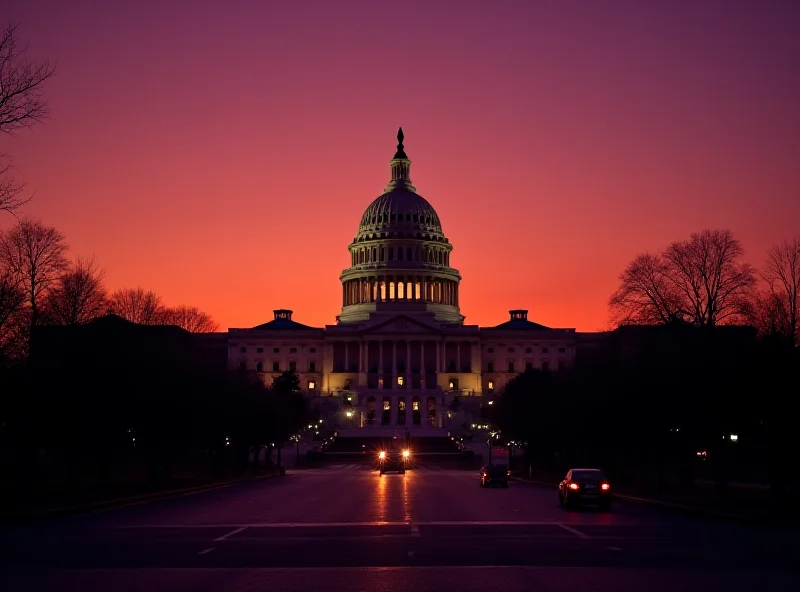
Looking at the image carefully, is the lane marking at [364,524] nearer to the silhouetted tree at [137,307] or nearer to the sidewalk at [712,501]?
the sidewalk at [712,501]

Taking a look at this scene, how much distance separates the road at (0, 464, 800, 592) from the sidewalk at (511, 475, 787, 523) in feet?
3.87

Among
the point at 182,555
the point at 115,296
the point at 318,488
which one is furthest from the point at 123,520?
the point at 115,296

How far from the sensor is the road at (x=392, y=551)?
20.0 metres

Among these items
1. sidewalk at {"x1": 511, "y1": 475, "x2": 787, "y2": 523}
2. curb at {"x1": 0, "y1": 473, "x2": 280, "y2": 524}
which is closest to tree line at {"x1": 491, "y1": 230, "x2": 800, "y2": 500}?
sidewalk at {"x1": 511, "y1": 475, "x2": 787, "y2": 523}

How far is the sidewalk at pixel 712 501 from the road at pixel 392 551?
3.87ft

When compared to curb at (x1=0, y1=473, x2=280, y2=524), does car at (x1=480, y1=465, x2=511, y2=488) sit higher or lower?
higher

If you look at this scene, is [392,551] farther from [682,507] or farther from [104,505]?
[104,505]

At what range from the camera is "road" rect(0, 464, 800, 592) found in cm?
2005

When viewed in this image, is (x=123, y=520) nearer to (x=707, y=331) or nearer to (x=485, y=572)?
(x=485, y=572)

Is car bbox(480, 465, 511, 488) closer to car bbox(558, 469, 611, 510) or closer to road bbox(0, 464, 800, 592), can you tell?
road bbox(0, 464, 800, 592)

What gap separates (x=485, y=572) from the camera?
21.4m

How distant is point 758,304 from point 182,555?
192 ft

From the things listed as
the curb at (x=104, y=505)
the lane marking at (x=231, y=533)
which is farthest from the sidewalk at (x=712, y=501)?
the curb at (x=104, y=505)

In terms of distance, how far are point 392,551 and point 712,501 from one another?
21642mm
